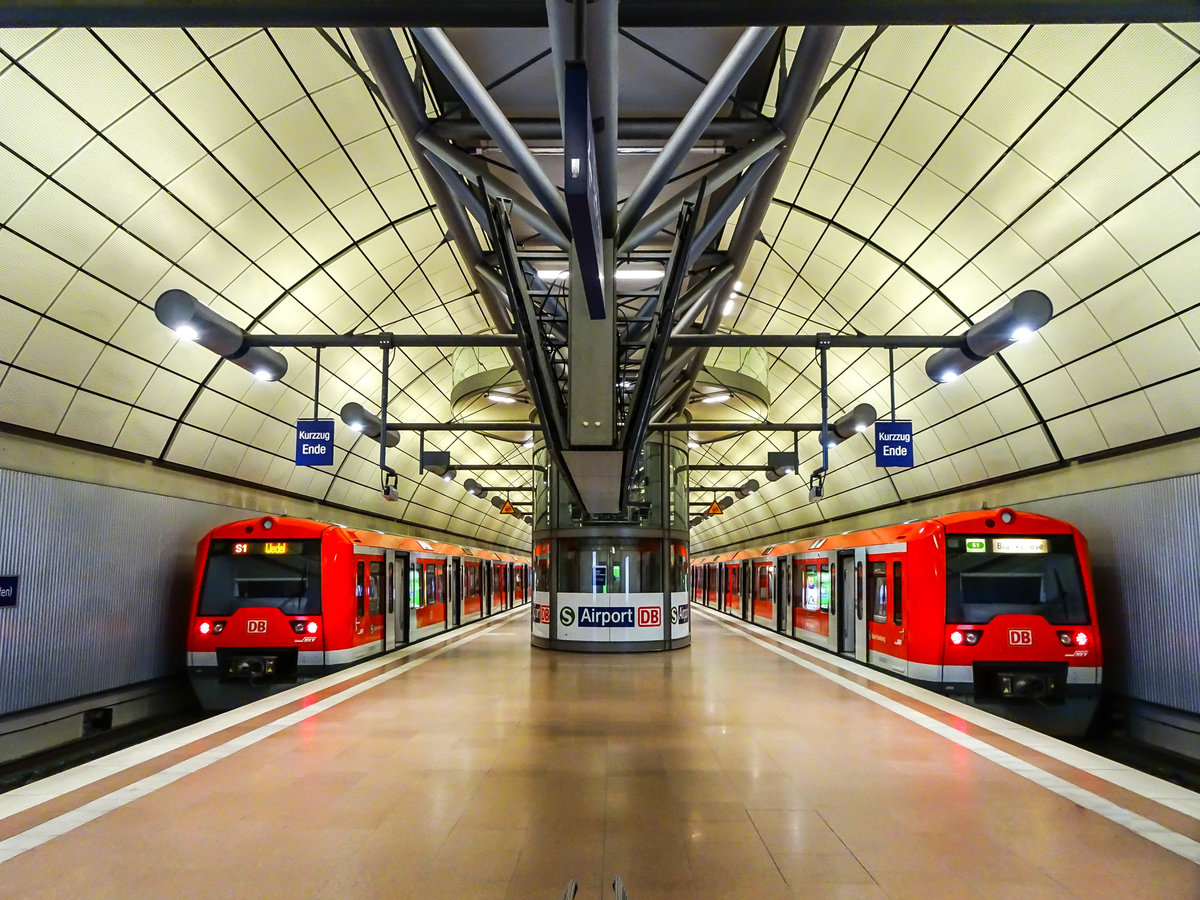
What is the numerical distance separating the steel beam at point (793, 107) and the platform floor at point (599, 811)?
6.48 m

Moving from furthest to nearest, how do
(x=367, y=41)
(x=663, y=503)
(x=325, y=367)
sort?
(x=325, y=367) → (x=663, y=503) → (x=367, y=41)

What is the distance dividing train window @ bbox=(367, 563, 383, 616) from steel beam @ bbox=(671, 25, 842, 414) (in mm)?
9235

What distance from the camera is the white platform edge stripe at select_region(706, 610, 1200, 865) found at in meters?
5.08

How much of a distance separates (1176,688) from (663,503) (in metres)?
9.92

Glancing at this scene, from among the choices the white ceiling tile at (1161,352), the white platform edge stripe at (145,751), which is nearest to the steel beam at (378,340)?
Answer: the white platform edge stripe at (145,751)

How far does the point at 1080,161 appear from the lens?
10297 millimetres

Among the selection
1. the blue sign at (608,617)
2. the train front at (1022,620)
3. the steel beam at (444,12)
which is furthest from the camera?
the blue sign at (608,617)

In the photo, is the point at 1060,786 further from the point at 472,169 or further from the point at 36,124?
the point at 36,124

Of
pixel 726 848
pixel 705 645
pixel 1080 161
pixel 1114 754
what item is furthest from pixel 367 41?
pixel 705 645

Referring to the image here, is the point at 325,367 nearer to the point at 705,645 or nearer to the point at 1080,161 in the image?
the point at 705,645

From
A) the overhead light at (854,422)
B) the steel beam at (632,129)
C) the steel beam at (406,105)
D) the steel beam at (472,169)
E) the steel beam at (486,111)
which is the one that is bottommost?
the overhead light at (854,422)

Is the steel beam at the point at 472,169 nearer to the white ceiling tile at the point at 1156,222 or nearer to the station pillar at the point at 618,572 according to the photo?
the white ceiling tile at the point at 1156,222

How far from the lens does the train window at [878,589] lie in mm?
12945

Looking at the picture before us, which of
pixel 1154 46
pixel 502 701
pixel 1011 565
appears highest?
pixel 1154 46
